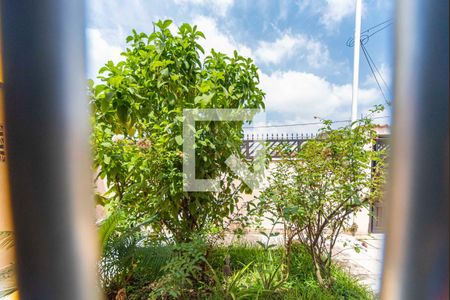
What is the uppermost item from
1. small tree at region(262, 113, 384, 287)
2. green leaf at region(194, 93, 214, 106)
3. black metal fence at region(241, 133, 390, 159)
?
green leaf at region(194, 93, 214, 106)

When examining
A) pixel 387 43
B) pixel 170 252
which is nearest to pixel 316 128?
pixel 387 43

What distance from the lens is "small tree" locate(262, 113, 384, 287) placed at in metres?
1.35

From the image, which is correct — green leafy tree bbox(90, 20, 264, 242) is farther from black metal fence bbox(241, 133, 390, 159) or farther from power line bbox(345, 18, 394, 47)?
power line bbox(345, 18, 394, 47)

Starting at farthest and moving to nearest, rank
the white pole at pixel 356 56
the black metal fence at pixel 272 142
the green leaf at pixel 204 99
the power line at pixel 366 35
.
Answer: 1. the black metal fence at pixel 272 142
2. the green leaf at pixel 204 99
3. the white pole at pixel 356 56
4. the power line at pixel 366 35

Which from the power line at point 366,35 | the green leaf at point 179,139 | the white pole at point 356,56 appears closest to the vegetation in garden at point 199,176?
the green leaf at point 179,139

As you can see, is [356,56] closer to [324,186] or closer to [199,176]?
[324,186]

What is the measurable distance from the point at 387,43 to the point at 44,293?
912 mm

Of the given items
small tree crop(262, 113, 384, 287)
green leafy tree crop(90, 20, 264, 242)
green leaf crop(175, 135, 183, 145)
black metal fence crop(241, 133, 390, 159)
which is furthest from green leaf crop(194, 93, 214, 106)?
small tree crop(262, 113, 384, 287)

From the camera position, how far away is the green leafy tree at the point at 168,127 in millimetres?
1314

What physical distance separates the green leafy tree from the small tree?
0.38m

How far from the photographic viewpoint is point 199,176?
144cm

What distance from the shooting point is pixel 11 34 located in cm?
35

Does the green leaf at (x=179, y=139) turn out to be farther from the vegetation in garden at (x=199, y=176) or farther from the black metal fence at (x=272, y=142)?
the black metal fence at (x=272, y=142)

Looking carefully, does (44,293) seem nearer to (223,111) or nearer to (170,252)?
(170,252)
